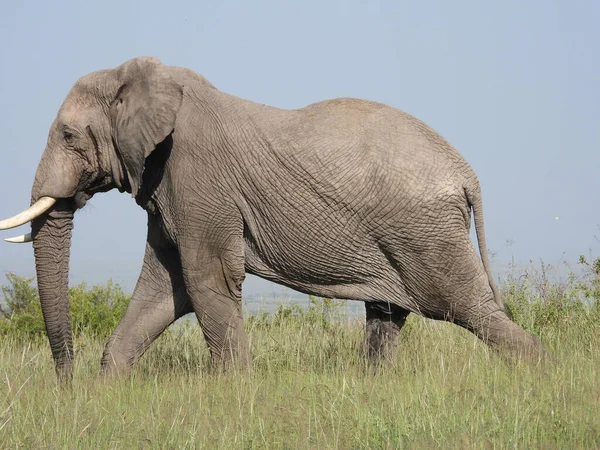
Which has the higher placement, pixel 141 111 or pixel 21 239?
pixel 141 111

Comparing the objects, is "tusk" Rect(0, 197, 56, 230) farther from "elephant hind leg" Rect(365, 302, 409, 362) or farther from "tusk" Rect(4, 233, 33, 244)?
"elephant hind leg" Rect(365, 302, 409, 362)

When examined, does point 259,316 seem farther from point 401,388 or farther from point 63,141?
point 401,388

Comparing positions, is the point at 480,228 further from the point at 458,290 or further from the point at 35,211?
the point at 35,211

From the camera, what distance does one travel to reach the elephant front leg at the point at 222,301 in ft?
22.7

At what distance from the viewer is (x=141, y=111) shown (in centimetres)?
704

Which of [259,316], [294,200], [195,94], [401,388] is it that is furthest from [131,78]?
[259,316]

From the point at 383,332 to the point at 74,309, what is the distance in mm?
5420

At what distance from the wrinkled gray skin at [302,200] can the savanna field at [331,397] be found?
1.75 ft

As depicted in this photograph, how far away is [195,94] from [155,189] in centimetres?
82

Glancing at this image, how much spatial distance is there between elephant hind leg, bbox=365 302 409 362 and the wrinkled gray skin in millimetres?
321

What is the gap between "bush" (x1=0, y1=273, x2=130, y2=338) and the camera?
11.5 metres

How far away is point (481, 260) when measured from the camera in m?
7.09

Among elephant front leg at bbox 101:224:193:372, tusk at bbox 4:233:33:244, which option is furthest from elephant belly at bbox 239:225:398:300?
tusk at bbox 4:233:33:244

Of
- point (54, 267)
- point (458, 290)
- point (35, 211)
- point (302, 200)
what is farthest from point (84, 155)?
point (458, 290)
